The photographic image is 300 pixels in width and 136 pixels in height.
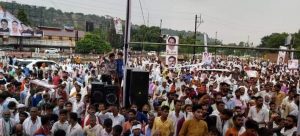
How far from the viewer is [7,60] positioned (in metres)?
26.6

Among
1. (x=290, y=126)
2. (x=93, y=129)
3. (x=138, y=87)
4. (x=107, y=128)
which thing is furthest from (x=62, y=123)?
(x=290, y=126)

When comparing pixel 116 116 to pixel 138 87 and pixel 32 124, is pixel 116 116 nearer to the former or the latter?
pixel 32 124

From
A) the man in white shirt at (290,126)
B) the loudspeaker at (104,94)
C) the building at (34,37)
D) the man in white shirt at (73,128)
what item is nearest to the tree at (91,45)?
the building at (34,37)

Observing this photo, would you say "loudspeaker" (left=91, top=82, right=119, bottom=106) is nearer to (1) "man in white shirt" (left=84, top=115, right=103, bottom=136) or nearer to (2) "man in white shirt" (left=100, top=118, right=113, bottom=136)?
(1) "man in white shirt" (left=84, top=115, right=103, bottom=136)

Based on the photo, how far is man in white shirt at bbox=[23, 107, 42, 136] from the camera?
7.83m

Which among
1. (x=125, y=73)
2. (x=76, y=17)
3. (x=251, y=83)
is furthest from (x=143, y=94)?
(x=76, y=17)

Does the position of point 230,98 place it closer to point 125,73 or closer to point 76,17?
point 125,73

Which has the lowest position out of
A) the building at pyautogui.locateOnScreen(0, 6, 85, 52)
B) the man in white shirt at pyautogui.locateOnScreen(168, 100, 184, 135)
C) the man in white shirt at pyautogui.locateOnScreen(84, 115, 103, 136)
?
the man in white shirt at pyautogui.locateOnScreen(84, 115, 103, 136)

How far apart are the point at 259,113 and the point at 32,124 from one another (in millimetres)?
4371

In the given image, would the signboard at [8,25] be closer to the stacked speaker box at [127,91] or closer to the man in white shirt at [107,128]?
the stacked speaker box at [127,91]

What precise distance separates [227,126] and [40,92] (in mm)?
5418

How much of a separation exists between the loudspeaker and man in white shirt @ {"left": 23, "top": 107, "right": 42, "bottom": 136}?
6.36ft

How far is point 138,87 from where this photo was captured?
10.1 meters

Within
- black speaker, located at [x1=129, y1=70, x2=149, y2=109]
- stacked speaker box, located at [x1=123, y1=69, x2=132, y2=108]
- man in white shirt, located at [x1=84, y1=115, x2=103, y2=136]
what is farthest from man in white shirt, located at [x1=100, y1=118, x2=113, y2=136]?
stacked speaker box, located at [x1=123, y1=69, x2=132, y2=108]
